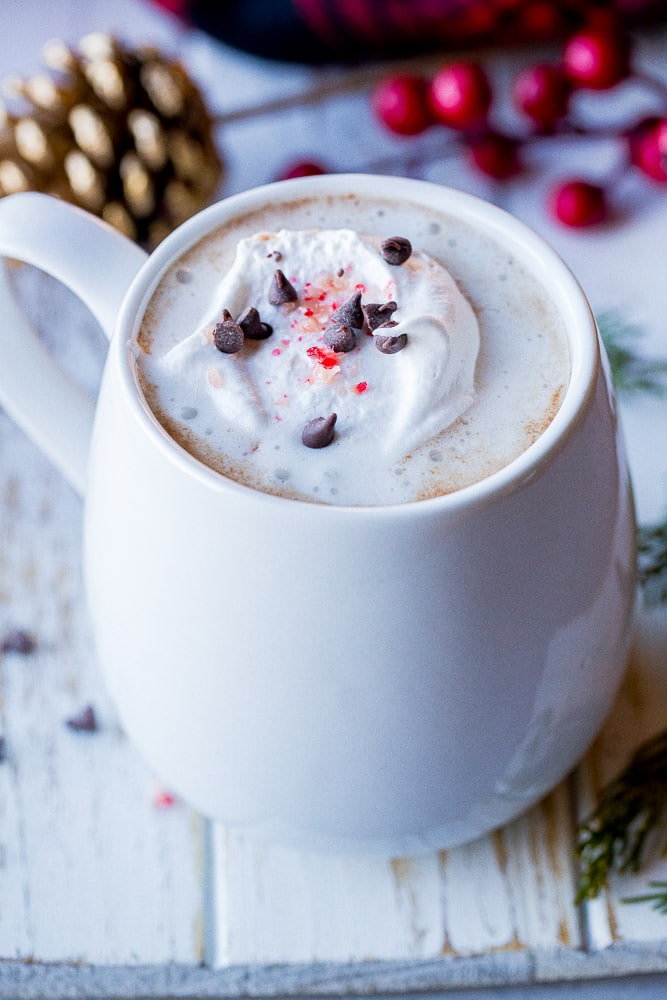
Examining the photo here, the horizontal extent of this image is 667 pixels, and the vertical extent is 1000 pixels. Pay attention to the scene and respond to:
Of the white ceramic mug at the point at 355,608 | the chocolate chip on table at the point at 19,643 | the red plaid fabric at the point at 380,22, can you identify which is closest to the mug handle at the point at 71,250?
the white ceramic mug at the point at 355,608

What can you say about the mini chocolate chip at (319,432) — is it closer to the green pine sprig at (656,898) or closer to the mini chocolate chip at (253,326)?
the mini chocolate chip at (253,326)

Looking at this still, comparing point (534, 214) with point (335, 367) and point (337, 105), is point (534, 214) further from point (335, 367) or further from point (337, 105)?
point (335, 367)

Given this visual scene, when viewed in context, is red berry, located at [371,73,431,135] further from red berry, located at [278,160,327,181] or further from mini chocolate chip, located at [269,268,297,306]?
mini chocolate chip, located at [269,268,297,306]

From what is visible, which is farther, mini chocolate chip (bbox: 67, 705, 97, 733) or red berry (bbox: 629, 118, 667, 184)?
red berry (bbox: 629, 118, 667, 184)

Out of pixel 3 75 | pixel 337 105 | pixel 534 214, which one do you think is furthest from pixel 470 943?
pixel 3 75

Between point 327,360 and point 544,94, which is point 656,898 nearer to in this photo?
point 327,360

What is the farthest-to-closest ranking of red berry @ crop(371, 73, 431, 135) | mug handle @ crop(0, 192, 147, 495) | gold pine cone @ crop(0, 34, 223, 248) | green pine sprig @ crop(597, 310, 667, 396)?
1. red berry @ crop(371, 73, 431, 135)
2. gold pine cone @ crop(0, 34, 223, 248)
3. green pine sprig @ crop(597, 310, 667, 396)
4. mug handle @ crop(0, 192, 147, 495)

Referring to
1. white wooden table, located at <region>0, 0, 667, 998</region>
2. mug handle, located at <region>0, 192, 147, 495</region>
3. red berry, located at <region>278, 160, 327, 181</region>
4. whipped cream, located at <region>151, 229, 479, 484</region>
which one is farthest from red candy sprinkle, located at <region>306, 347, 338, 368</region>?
red berry, located at <region>278, 160, 327, 181</region>

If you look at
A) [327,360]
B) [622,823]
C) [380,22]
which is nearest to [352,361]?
[327,360]
